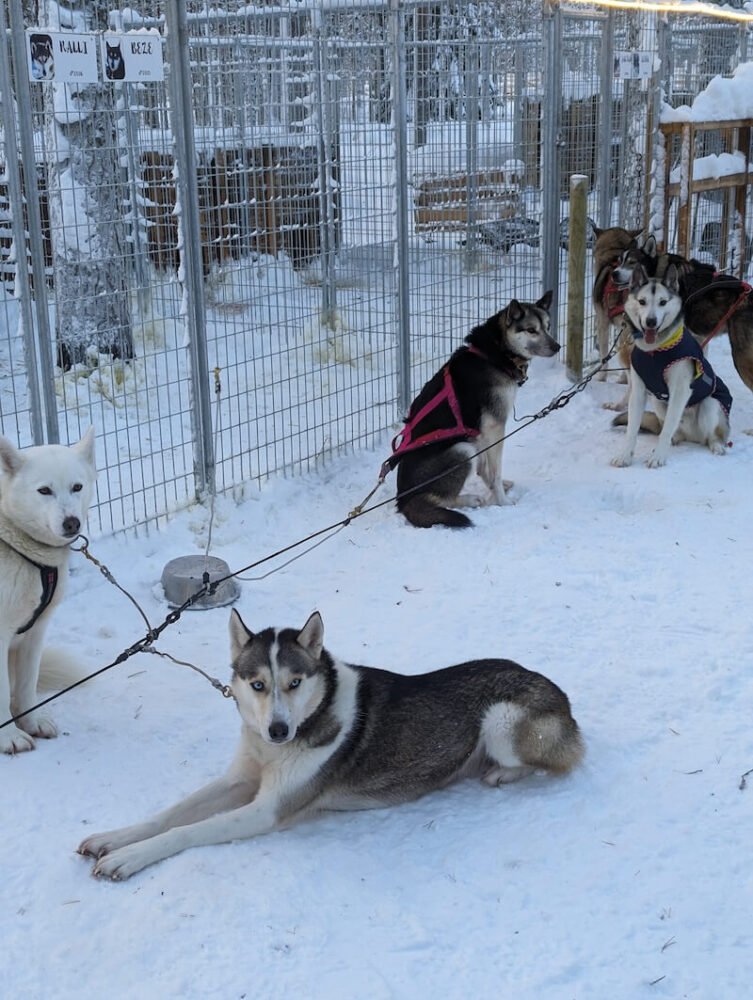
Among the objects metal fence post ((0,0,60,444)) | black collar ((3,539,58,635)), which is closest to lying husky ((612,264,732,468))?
metal fence post ((0,0,60,444))

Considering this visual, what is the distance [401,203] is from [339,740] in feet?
16.4

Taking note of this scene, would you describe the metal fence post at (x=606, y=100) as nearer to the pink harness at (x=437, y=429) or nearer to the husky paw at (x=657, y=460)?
the husky paw at (x=657, y=460)

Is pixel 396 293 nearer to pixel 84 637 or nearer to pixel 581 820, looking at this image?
pixel 84 637

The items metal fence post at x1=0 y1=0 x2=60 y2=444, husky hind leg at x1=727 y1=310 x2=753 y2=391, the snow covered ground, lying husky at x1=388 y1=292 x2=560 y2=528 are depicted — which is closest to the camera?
the snow covered ground

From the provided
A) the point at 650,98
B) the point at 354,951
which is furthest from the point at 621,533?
the point at 650,98

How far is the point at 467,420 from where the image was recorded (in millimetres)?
6535

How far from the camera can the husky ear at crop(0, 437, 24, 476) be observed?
3.86 m

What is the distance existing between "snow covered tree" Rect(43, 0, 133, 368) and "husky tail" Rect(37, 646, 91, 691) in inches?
107

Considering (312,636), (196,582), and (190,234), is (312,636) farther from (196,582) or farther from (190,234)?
(190,234)

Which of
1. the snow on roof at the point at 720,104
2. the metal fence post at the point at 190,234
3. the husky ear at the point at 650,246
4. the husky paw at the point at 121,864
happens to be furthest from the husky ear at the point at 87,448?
the snow on roof at the point at 720,104

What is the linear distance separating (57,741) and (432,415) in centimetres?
320

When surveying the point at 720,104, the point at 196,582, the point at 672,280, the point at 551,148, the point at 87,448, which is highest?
the point at 720,104

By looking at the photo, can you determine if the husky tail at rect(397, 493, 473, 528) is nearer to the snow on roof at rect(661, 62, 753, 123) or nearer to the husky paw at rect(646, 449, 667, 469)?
the husky paw at rect(646, 449, 667, 469)

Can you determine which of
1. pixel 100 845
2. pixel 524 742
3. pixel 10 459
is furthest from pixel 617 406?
pixel 100 845
